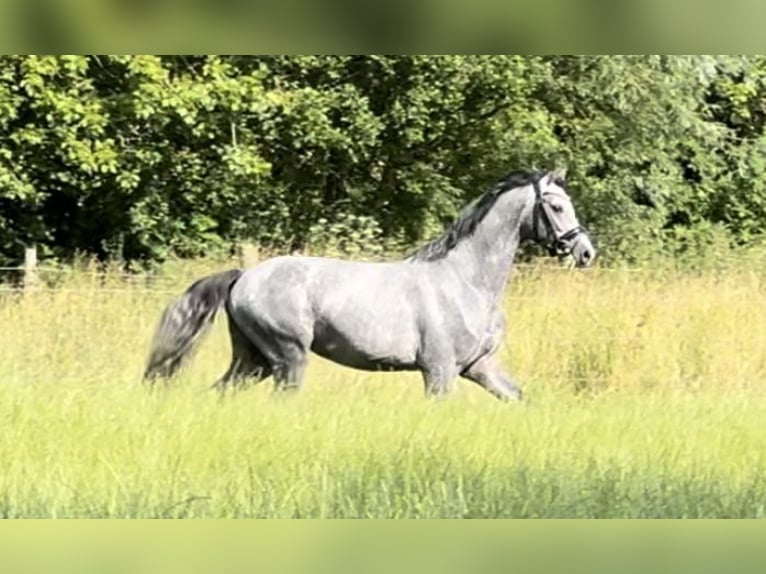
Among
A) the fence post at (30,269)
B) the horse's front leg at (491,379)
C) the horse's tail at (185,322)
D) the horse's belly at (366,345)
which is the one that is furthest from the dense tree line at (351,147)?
the horse's front leg at (491,379)

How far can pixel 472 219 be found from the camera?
11.4 feet

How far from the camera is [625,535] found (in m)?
2.75

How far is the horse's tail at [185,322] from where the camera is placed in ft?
11.2

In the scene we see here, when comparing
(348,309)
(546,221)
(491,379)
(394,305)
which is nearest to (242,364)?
(348,309)

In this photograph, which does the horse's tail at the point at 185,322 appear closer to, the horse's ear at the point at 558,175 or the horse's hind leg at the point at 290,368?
the horse's hind leg at the point at 290,368

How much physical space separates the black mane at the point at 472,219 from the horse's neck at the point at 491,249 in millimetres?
18

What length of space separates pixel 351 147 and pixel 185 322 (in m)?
0.76

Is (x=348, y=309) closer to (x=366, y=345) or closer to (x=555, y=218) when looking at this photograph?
(x=366, y=345)

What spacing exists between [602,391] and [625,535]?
824 mm

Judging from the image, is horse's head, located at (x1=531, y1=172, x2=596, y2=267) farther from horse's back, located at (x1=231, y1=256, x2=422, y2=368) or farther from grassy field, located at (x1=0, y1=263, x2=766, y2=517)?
horse's back, located at (x1=231, y1=256, x2=422, y2=368)

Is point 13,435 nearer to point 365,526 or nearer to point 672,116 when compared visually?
point 365,526

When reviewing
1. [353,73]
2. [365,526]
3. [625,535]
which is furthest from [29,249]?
[625,535]

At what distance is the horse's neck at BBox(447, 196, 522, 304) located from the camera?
3451 millimetres
